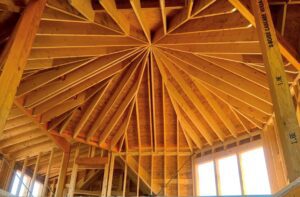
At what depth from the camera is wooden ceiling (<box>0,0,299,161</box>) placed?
19.3 feet

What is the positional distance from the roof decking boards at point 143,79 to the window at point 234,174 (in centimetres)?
70

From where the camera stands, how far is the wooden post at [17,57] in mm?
3385

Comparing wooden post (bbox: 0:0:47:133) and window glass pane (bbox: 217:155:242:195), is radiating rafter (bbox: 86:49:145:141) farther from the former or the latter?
window glass pane (bbox: 217:155:242:195)

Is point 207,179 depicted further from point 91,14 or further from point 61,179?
point 91,14

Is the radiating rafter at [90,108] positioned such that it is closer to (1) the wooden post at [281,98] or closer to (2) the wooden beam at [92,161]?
(2) the wooden beam at [92,161]

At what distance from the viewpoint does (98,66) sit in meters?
7.14

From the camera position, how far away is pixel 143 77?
8430mm

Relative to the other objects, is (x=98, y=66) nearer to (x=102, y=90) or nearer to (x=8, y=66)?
(x=102, y=90)

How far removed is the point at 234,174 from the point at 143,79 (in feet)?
14.2

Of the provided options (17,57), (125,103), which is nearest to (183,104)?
(125,103)

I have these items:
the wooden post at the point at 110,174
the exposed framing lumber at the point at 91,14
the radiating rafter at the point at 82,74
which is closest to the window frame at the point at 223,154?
the wooden post at the point at 110,174

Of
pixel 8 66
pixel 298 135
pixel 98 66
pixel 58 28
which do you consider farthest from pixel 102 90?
pixel 298 135

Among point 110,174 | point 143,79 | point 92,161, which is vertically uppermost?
point 143,79

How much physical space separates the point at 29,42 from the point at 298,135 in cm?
347
